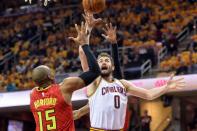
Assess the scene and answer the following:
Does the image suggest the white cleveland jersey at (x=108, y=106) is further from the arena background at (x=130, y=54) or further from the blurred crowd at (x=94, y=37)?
the blurred crowd at (x=94, y=37)

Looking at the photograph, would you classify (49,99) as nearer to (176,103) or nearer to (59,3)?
(176,103)

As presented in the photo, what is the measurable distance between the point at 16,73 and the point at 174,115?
6658mm

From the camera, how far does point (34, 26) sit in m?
21.8

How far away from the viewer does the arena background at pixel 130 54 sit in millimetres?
13656

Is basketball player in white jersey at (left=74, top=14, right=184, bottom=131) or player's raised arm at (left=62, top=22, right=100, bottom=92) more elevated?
player's raised arm at (left=62, top=22, right=100, bottom=92)

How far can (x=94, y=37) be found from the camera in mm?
13203

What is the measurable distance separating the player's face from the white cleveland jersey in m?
0.15

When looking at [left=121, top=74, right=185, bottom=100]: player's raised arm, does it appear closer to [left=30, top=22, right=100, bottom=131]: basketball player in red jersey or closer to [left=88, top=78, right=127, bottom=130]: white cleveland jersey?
[left=88, top=78, right=127, bottom=130]: white cleveland jersey

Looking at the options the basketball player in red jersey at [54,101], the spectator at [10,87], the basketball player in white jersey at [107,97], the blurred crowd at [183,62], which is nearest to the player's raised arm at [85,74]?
the basketball player in red jersey at [54,101]

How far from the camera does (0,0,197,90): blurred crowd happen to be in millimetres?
15059

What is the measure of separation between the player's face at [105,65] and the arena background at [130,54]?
215 inches

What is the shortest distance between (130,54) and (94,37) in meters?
2.13

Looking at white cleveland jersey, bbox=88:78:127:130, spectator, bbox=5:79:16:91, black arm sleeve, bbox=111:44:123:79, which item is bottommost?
spectator, bbox=5:79:16:91

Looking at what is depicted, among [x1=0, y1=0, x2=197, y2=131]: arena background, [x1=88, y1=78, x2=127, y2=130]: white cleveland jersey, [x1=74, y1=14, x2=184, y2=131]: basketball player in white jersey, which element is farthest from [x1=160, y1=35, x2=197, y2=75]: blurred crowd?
[x1=88, y1=78, x2=127, y2=130]: white cleveland jersey
